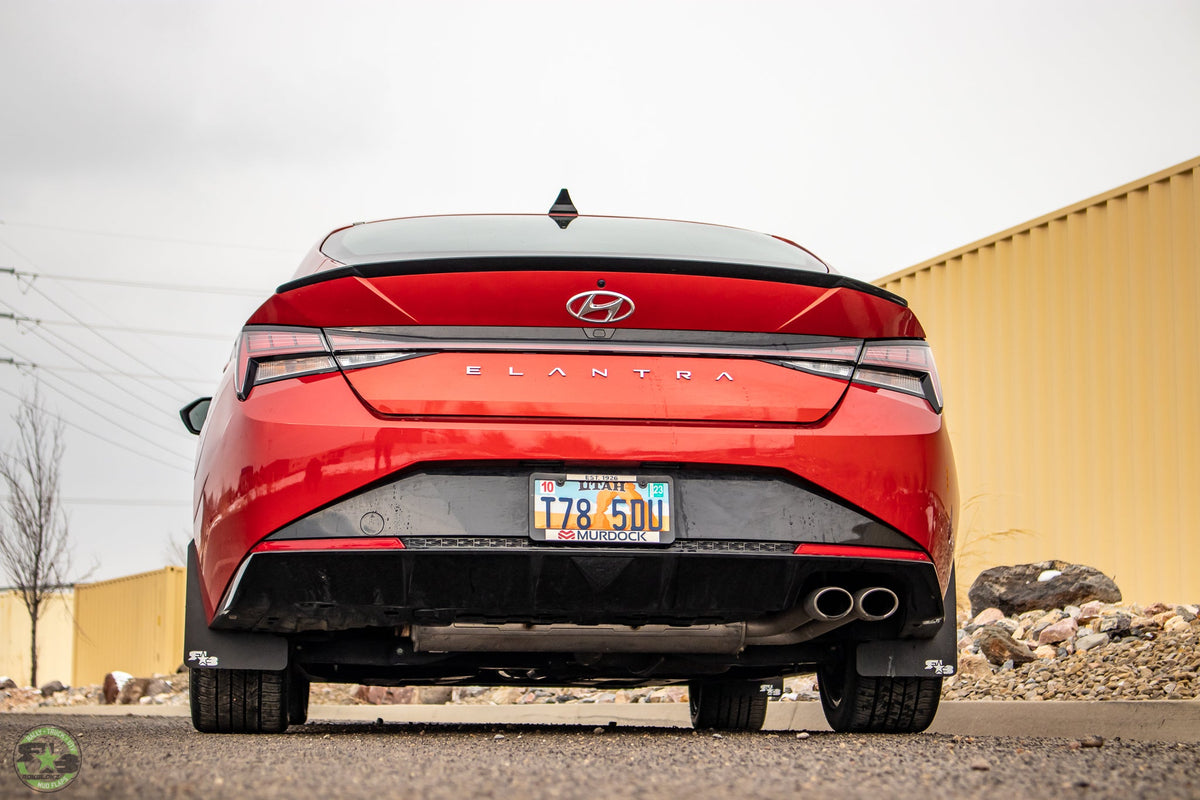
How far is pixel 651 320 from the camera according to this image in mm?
3320

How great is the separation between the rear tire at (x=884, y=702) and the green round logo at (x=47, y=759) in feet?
6.95

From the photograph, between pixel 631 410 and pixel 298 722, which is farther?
pixel 298 722

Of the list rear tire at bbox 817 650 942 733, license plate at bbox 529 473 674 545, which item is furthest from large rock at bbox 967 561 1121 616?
license plate at bbox 529 473 674 545

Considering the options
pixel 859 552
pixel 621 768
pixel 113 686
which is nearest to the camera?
pixel 621 768

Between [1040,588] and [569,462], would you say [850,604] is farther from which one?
[1040,588]

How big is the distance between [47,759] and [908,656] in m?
2.25

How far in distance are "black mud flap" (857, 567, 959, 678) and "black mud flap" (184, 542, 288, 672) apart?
1640 mm

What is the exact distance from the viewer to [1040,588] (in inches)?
338

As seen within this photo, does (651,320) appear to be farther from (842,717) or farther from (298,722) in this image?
(298,722)

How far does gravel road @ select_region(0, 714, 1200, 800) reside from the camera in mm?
2355

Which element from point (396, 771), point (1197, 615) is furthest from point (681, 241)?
point (1197, 615)

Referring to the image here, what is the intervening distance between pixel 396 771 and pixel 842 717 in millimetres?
1682

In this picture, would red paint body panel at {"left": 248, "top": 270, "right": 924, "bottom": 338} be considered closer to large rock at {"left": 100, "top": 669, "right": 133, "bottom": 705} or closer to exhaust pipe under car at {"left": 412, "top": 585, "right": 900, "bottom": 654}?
exhaust pipe under car at {"left": 412, "top": 585, "right": 900, "bottom": 654}

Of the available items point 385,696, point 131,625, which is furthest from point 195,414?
point 131,625
